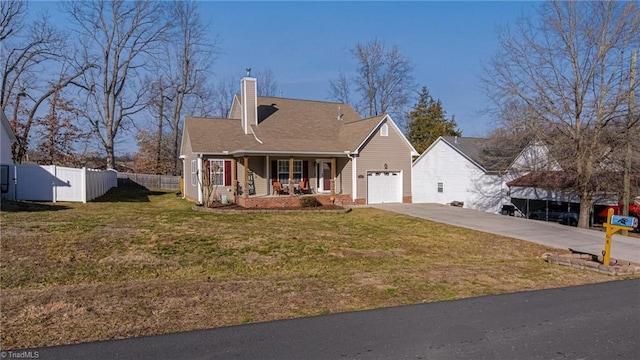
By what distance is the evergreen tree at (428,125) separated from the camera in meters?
45.7

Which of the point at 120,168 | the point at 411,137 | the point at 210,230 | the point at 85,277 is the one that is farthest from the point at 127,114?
the point at 85,277

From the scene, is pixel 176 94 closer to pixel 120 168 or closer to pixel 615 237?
pixel 120 168

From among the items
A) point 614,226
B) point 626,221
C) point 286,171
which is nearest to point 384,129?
point 286,171

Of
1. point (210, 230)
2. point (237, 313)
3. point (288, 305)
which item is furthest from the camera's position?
point (210, 230)

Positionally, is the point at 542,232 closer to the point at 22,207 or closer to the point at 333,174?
the point at 333,174

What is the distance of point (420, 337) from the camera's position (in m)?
5.17

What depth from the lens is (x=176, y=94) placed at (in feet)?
142

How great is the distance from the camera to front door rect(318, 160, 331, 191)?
79.8ft

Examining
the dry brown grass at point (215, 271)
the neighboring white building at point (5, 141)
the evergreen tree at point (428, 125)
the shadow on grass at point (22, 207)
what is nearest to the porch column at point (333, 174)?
the dry brown grass at point (215, 271)

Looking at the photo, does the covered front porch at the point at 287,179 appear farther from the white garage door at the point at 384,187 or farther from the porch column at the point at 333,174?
the white garage door at the point at 384,187

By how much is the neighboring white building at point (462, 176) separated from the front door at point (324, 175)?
349 inches

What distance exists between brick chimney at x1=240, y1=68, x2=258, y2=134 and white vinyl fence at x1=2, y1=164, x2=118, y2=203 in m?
8.57

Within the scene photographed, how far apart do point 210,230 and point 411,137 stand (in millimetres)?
37385

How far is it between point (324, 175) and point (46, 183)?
44.3 ft
